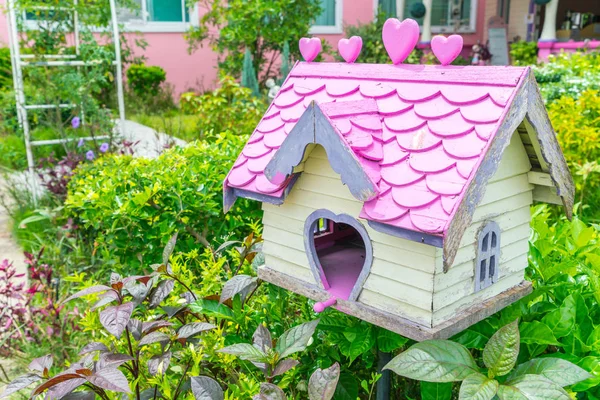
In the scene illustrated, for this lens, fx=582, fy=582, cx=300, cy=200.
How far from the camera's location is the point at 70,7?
589 centimetres

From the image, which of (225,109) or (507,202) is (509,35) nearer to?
(225,109)

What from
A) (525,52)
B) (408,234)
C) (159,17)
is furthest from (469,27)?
(408,234)

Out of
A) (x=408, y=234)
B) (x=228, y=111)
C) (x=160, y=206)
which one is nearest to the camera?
(x=408, y=234)

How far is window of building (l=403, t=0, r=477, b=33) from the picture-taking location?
47.7 feet

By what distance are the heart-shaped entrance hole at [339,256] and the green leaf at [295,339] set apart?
0.41 feet

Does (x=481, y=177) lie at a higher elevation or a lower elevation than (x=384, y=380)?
higher

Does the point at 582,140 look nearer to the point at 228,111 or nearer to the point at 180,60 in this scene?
the point at 228,111

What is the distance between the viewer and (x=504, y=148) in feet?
4.75

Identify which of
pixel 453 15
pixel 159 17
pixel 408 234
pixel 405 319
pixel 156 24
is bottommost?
pixel 405 319

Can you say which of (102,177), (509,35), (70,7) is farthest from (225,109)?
(509,35)

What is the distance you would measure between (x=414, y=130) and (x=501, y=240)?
0.43m

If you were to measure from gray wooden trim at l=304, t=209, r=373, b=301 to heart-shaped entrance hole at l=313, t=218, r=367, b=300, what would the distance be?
0.06 feet

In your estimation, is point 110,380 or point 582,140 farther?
point 582,140

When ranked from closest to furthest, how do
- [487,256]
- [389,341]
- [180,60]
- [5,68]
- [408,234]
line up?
[408,234] → [487,256] → [389,341] → [5,68] → [180,60]
